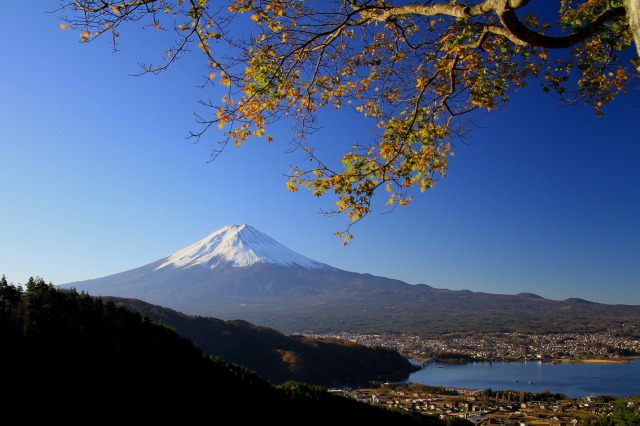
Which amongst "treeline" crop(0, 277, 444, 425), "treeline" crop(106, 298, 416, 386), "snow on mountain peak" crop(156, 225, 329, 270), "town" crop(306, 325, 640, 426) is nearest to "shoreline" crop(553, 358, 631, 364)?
"town" crop(306, 325, 640, 426)

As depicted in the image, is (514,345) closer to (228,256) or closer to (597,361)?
(597,361)

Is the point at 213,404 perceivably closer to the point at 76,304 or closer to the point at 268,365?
the point at 76,304

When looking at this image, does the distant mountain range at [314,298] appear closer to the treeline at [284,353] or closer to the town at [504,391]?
the town at [504,391]

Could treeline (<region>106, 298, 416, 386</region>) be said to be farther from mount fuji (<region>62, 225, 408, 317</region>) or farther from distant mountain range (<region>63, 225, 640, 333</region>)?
mount fuji (<region>62, 225, 408, 317</region>)

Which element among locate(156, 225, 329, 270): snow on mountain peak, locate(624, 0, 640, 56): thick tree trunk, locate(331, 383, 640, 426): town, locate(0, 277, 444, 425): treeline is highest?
locate(156, 225, 329, 270): snow on mountain peak

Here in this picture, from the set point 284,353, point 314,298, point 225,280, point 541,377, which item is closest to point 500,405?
point 541,377

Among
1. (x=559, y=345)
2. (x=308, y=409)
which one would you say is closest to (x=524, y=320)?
(x=559, y=345)
